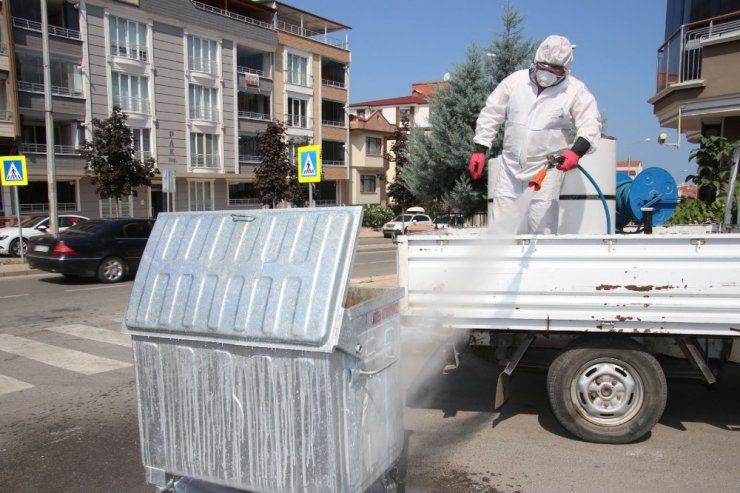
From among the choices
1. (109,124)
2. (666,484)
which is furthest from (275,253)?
(109,124)

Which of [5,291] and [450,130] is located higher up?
[450,130]

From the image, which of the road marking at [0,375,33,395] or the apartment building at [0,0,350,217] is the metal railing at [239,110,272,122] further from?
the road marking at [0,375,33,395]

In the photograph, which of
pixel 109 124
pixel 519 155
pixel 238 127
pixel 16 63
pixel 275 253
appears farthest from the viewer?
pixel 238 127

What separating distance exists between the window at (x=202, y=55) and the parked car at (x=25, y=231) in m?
18.5

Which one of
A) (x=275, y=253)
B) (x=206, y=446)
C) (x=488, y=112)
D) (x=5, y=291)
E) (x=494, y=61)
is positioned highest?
(x=494, y=61)

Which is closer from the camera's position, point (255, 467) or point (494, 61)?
point (255, 467)

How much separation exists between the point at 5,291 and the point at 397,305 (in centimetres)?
1162

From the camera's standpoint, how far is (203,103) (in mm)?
37625

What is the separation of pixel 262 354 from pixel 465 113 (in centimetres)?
877

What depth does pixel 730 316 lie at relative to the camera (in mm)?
3666

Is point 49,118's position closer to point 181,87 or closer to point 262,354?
point 262,354

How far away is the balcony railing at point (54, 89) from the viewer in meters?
28.7

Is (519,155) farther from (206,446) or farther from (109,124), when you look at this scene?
(109,124)

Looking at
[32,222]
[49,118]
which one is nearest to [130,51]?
[32,222]
